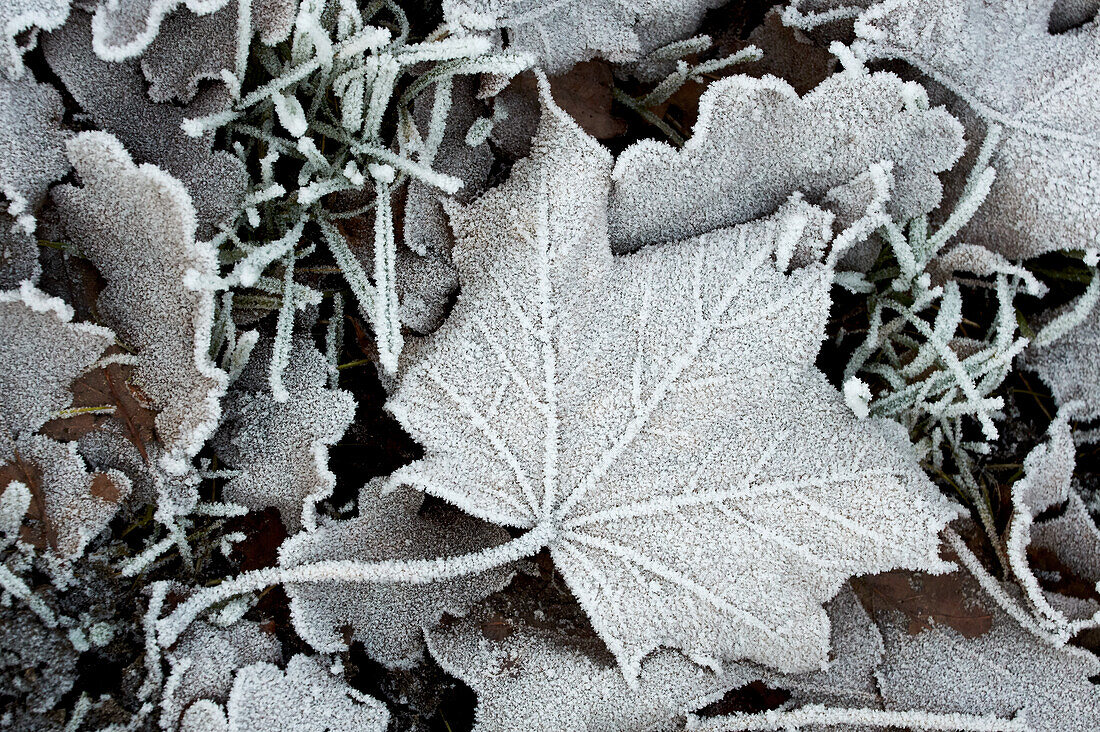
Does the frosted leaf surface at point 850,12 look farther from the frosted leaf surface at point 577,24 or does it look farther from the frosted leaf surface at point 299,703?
the frosted leaf surface at point 299,703

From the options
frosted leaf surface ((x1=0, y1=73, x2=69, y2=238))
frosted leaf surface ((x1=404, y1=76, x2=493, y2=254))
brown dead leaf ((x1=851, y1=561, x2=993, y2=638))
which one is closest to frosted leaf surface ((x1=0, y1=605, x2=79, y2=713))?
frosted leaf surface ((x1=0, y1=73, x2=69, y2=238))

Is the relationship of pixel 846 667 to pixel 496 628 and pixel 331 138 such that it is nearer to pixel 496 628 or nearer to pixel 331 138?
pixel 496 628

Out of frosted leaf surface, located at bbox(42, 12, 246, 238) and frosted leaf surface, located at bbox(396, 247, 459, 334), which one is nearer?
frosted leaf surface, located at bbox(42, 12, 246, 238)

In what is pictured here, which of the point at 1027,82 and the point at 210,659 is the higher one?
the point at 1027,82

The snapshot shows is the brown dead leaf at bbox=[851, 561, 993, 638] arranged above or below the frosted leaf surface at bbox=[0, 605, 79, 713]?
below

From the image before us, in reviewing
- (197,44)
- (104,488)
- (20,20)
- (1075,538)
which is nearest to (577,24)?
(197,44)

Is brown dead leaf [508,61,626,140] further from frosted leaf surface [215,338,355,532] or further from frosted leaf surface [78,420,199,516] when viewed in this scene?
frosted leaf surface [78,420,199,516]

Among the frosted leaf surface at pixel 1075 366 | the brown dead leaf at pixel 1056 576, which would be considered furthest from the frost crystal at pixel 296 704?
the frosted leaf surface at pixel 1075 366
